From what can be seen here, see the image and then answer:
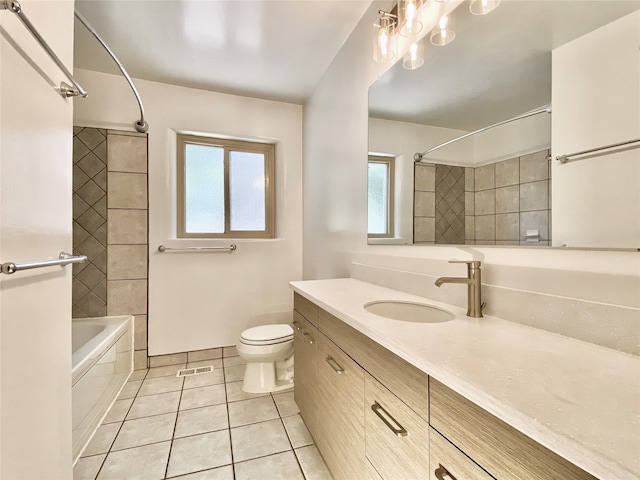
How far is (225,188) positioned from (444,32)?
2.15 meters

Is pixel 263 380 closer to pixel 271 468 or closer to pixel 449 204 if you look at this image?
pixel 271 468

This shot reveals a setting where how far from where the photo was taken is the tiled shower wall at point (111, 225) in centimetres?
221

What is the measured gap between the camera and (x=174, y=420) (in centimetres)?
167

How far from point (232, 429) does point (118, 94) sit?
2.62 m

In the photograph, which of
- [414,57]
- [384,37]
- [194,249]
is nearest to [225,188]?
[194,249]

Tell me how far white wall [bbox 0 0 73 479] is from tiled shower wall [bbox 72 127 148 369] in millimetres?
1345

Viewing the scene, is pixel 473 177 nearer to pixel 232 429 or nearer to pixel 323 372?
pixel 323 372

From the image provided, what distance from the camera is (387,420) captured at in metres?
0.78

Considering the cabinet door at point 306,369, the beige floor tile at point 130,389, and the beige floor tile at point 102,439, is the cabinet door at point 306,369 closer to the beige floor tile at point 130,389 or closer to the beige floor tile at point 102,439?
the beige floor tile at point 102,439

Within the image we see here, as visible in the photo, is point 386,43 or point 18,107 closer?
point 18,107

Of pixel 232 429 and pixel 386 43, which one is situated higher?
pixel 386 43

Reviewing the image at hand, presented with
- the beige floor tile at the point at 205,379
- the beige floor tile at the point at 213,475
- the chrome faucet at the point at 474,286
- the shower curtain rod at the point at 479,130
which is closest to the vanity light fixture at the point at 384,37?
the shower curtain rod at the point at 479,130

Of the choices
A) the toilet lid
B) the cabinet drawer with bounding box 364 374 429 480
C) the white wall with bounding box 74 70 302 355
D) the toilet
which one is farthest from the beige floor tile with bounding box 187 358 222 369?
the cabinet drawer with bounding box 364 374 429 480

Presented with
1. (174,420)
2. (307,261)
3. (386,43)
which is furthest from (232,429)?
(386,43)
